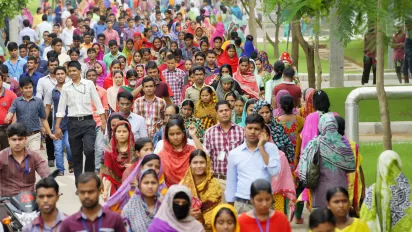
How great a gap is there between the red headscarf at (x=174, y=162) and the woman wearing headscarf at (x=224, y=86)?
15.8 ft

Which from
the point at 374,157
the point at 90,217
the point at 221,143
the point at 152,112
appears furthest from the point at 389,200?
the point at 374,157

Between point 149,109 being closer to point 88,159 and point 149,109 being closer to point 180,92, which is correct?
point 88,159

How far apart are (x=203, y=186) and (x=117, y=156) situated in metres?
1.62

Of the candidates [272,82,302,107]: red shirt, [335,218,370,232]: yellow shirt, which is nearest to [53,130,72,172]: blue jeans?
[272,82,302,107]: red shirt

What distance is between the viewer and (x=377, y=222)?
10.7 meters

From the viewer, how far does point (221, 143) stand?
1300 centimetres

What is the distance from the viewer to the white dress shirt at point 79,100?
53.3ft

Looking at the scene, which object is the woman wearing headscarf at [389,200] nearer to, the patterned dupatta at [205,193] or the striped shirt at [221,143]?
the patterned dupatta at [205,193]

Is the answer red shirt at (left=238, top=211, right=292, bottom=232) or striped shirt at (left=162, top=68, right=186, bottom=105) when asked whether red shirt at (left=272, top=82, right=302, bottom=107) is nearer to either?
striped shirt at (left=162, top=68, right=186, bottom=105)

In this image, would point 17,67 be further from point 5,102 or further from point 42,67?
point 5,102

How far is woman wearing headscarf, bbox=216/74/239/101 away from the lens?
17.3m

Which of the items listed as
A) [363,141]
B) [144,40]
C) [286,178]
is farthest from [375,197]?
[144,40]

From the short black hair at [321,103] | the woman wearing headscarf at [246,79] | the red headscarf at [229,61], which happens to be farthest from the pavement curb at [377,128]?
the short black hair at [321,103]

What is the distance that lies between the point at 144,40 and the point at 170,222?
680 inches
